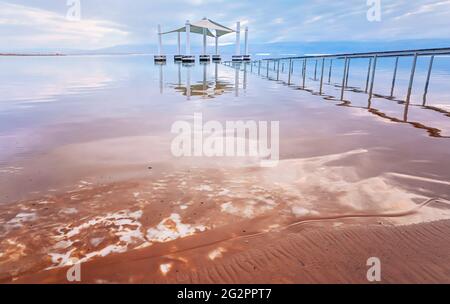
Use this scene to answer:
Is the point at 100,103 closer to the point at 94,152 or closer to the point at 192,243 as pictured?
the point at 94,152

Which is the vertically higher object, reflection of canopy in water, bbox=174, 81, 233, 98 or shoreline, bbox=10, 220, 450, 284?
reflection of canopy in water, bbox=174, 81, 233, 98

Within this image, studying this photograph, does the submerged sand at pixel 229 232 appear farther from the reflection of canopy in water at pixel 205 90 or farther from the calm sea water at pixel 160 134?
the reflection of canopy in water at pixel 205 90

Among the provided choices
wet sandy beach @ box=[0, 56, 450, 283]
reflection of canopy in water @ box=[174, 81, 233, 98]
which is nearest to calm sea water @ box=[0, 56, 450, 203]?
wet sandy beach @ box=[0, 56, 450, 283]

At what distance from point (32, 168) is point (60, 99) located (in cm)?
678

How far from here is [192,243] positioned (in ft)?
7.13

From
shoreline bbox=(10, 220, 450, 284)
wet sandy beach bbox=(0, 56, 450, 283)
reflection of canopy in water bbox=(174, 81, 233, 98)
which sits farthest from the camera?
reflection of canopy in water bbox=(174, 81, 233, 98)

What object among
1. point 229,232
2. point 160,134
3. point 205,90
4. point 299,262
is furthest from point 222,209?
point 205,90

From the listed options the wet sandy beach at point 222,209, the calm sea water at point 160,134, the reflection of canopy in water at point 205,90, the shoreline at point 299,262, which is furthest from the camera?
the reflection of canopy in water at point 205,90

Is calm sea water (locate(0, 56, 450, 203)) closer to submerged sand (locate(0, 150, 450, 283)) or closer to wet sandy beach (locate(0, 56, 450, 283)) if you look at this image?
wet sandy beach (locate(0, 56, 450, 283))

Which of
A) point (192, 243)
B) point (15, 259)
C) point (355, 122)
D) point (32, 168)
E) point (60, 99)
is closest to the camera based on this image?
point (15, 259)

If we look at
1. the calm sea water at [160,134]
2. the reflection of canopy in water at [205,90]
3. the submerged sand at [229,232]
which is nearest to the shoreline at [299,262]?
the submerged sand at [229,232]

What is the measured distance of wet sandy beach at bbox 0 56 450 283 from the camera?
1.89 meters

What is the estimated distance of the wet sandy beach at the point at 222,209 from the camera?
1895mm
